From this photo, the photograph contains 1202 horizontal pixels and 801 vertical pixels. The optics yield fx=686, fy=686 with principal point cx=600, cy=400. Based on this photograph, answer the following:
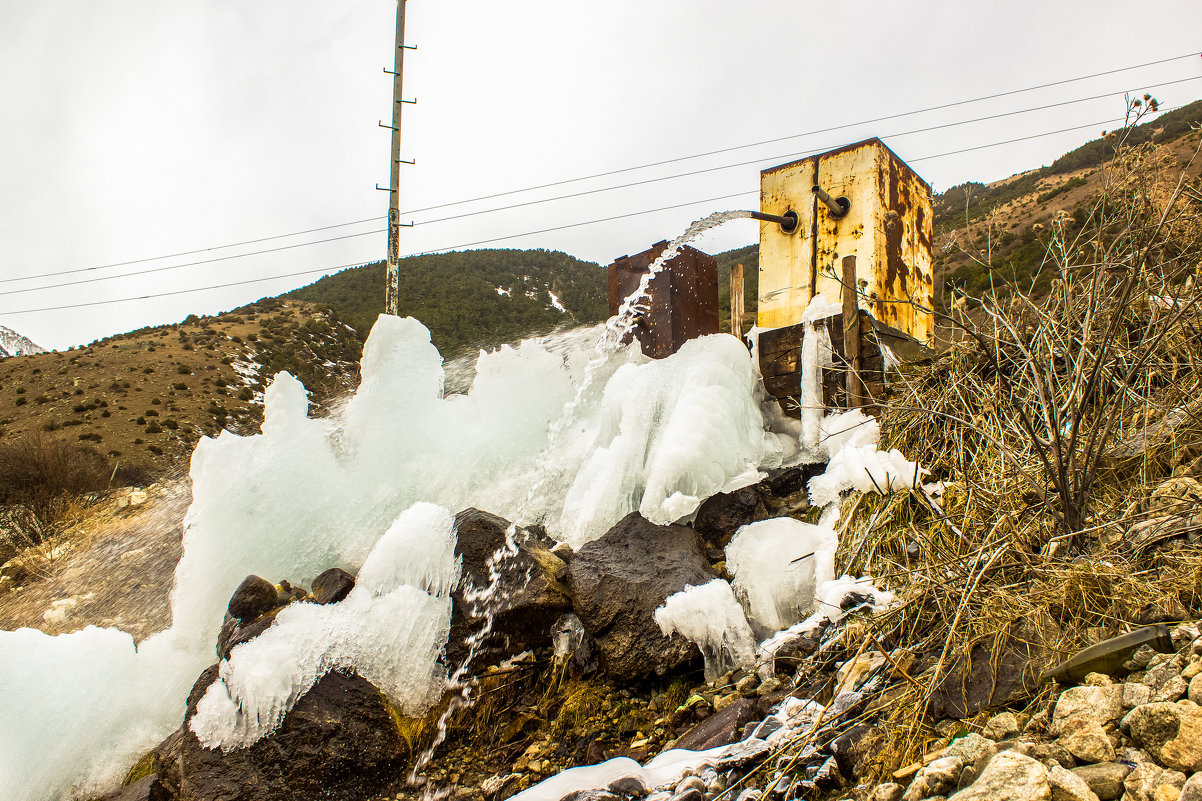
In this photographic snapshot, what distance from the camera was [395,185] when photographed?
36.5 feet

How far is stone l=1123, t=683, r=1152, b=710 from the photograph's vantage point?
1708 mm

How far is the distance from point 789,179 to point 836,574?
13.6 feet

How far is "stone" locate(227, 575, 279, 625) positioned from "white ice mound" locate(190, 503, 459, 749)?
0.44m

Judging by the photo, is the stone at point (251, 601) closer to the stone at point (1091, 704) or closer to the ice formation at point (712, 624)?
the ice formation at point (712, 624)

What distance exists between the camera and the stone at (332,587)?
4.38 m

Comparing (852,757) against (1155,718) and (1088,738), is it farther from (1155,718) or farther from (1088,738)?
(1155,718)

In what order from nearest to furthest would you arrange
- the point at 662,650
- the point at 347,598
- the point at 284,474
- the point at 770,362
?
the point at 662,650
the point at 347,598
the point at 284,474
the point at 770,362

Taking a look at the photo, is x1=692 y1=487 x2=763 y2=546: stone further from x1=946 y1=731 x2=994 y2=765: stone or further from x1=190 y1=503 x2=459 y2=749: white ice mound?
x1=946 y1=731 x2=994 y2=765: stone

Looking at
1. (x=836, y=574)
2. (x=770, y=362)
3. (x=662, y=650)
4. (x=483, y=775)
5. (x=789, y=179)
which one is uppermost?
(x=789, y=179)

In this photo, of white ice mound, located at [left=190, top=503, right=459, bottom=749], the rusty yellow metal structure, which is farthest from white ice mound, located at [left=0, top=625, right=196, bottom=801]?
the rusty yellow metal structure

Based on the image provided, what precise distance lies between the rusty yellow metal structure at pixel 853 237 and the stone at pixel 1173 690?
4.11 m

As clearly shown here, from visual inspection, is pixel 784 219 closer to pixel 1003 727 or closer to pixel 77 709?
pixel 1003 727

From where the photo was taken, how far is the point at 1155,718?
159 cm

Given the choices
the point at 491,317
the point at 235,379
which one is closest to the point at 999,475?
the point at 235,379
